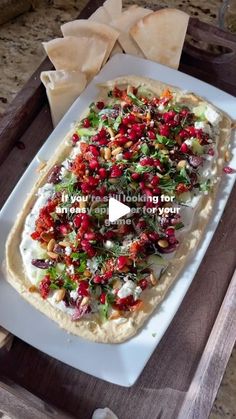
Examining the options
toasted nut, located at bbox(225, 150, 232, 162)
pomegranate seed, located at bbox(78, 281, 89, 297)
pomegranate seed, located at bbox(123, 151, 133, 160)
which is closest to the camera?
pomegranate seed, located at bbox(78, 281, 89, 297)

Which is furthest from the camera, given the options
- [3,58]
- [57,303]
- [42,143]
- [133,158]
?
[3,58]

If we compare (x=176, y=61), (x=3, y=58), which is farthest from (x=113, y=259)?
(x=3, y=58)

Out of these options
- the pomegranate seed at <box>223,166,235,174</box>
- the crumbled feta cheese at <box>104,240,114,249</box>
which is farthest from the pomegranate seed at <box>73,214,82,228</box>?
the pomegranate seed at <box>223,166,235,174</box>

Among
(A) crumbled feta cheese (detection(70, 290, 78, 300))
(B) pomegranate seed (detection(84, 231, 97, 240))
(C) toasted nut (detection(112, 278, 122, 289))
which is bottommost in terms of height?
(A) crumbled feta cheese (detection(70, 290, 78, 300))

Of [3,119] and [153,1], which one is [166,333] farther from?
[153,1]

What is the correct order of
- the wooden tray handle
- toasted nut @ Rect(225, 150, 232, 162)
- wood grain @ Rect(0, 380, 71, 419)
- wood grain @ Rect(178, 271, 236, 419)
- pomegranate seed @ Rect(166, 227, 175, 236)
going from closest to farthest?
wood grain @ Rect(0, 380, 71, 419), wood grain @ Rect(178, 271, 236, 419), pomegranate seed @ Rect(166, 227, 175, 236), toasted nut @ Rect(225, 150, 232, 162), the wooden tray handle

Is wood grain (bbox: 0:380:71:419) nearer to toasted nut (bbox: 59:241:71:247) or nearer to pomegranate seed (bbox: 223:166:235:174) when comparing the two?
toasted nut (bbox: 59:241:71:247)

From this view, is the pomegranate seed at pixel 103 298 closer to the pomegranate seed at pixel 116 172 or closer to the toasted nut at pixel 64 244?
the toasted nut at pixel 64 244

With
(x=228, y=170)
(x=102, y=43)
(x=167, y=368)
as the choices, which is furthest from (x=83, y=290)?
(x=102, y=43)
